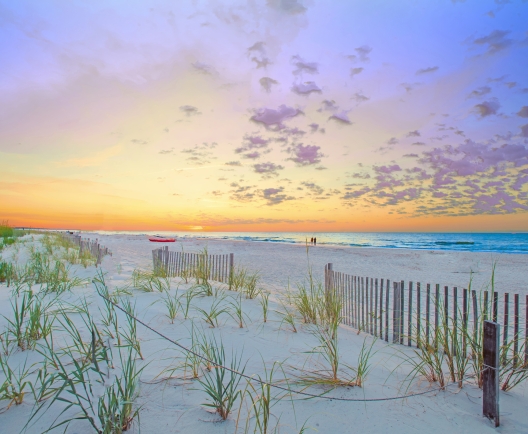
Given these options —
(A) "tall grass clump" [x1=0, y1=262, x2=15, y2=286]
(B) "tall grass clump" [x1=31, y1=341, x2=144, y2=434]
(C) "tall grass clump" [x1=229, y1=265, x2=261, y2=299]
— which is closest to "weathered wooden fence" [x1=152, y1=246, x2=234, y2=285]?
(C) "tall grass clump" [x1=229, y1=265, x2=261, y2=299]

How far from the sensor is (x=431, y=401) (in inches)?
Result: 114

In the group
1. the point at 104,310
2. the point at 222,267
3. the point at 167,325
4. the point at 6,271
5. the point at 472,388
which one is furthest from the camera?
the point at 222,267

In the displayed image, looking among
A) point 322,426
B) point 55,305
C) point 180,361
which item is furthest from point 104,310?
point 322,426

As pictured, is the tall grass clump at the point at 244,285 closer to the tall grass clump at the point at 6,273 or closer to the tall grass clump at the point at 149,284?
the tall grass clump at the point at 149,284

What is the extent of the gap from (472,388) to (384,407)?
1.08 metres

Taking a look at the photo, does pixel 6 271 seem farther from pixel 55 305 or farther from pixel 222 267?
pixel 222 267

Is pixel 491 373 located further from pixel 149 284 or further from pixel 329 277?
pixel 149 284

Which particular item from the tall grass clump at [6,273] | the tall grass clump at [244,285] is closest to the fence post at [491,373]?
the tall grass clump at [244,285]

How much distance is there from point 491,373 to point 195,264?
8.78 meters

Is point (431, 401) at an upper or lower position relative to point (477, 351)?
lower

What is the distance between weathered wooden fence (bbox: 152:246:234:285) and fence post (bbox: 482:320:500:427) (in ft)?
19.2

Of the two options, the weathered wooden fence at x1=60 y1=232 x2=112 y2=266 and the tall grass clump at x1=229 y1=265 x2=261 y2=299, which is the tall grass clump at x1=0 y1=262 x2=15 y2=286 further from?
the tall grass clump at x1=229 y1=265 x2=261 y2=299

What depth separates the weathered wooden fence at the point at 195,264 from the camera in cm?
862

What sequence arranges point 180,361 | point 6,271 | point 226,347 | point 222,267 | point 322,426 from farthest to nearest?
point 222,267
point 6,271
point 226,347
point 180,361
point 322,426
